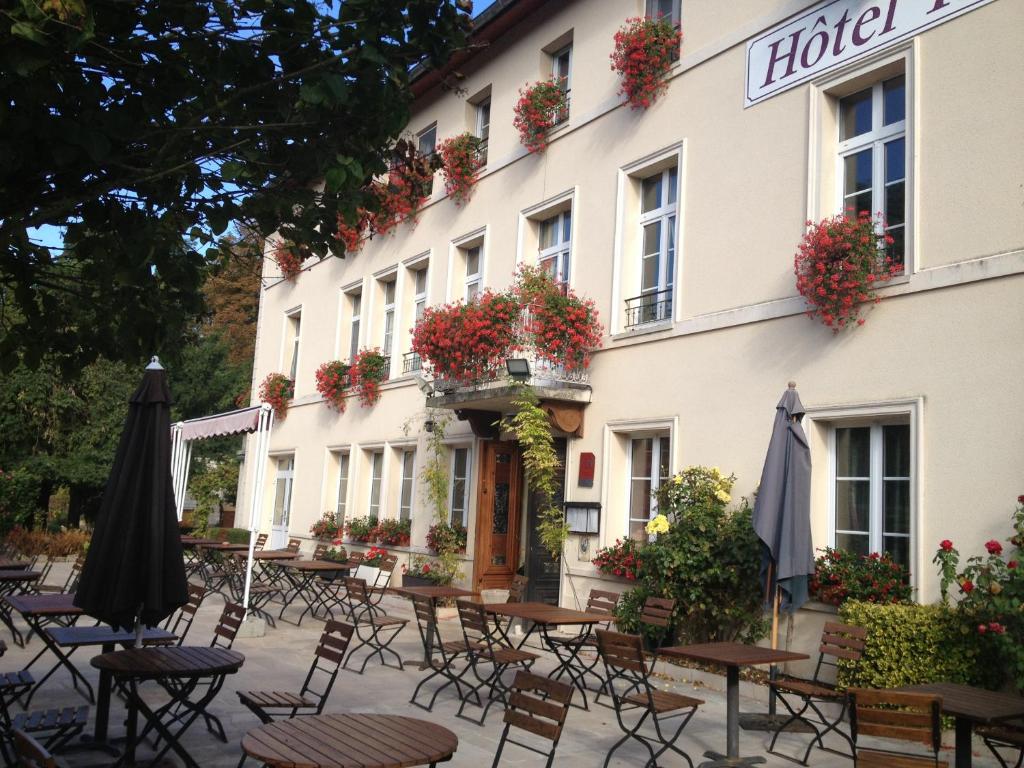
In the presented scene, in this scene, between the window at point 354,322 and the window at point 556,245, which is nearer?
the window at point 556,245

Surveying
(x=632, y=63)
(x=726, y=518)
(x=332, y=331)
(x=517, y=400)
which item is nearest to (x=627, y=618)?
(x=726, y=518)

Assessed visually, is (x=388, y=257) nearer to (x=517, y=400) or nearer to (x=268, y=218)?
(x=517, y=400)

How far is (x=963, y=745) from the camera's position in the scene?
485cm

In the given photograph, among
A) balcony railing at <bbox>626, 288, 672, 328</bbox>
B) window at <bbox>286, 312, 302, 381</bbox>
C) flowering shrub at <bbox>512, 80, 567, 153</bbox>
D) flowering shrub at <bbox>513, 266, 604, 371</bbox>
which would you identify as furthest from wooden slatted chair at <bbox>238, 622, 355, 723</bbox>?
window at <bbox>286, 312, 302, 381</bbox>

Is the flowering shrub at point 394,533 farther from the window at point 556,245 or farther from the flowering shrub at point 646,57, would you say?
the flowering shrub at point 646,57

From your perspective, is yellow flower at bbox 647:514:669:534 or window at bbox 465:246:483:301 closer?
yellow flower at bbox 647:514:669:534

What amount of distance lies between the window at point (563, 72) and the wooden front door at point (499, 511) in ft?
15.2

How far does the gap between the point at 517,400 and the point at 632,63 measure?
425cm

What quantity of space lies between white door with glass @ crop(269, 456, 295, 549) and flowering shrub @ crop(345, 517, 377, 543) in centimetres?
342

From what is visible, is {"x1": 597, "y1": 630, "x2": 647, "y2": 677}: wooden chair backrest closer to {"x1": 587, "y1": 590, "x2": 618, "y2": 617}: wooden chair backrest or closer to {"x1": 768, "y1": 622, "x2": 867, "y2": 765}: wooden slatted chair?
{"x1": 768, "y1": 622, "x2": 867, "y2": 765}: wooden slatted chair

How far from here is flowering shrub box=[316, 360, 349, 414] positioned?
17875mm

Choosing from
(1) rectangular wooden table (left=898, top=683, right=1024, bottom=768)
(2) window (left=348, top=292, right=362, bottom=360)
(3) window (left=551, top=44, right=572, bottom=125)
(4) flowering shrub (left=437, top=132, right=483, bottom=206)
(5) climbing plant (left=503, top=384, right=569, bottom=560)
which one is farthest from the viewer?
(2) window (left=348, top=292, right=362, bottom=360)

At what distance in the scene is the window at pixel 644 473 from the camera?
10.7m

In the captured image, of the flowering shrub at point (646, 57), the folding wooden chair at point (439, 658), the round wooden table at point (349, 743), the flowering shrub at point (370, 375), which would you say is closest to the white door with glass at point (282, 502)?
the flowering shrub at point (370, 375)
